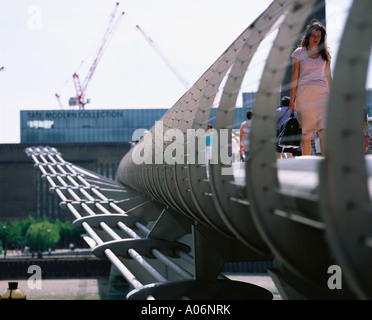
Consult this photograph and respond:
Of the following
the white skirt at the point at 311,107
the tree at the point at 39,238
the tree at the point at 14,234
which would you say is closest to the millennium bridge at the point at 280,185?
the white skirt at the point at 311,107

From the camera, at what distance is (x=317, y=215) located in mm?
1955

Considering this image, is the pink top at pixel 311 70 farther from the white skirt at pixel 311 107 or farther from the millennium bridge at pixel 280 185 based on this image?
the millennium bridge at pixel 280 185

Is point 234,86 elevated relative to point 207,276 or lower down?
elevated

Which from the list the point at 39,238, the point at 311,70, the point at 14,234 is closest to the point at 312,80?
the point at 311,70

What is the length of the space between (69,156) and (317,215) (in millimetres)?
57522

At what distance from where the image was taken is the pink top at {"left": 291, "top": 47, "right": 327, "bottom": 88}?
14.5 feet

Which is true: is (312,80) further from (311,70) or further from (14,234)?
(14,234)

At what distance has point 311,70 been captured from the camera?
4500 mm

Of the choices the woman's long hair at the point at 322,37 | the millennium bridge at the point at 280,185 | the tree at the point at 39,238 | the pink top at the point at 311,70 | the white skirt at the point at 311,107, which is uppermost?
the woman's long hair at the point at 322,37

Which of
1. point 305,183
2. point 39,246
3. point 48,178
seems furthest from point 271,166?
point 39,246

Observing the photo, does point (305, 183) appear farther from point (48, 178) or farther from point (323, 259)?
point (48, 178)

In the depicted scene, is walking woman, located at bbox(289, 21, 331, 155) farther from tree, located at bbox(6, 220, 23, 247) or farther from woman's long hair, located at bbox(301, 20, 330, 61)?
tree, located at bbox(6, 220, 23, 247)

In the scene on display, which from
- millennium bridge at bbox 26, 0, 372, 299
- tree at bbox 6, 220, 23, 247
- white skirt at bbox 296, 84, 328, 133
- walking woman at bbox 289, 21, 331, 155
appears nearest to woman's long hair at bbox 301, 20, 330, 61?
walking woman at bbox 289, 21, 331, 155

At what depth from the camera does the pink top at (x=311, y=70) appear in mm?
4426
